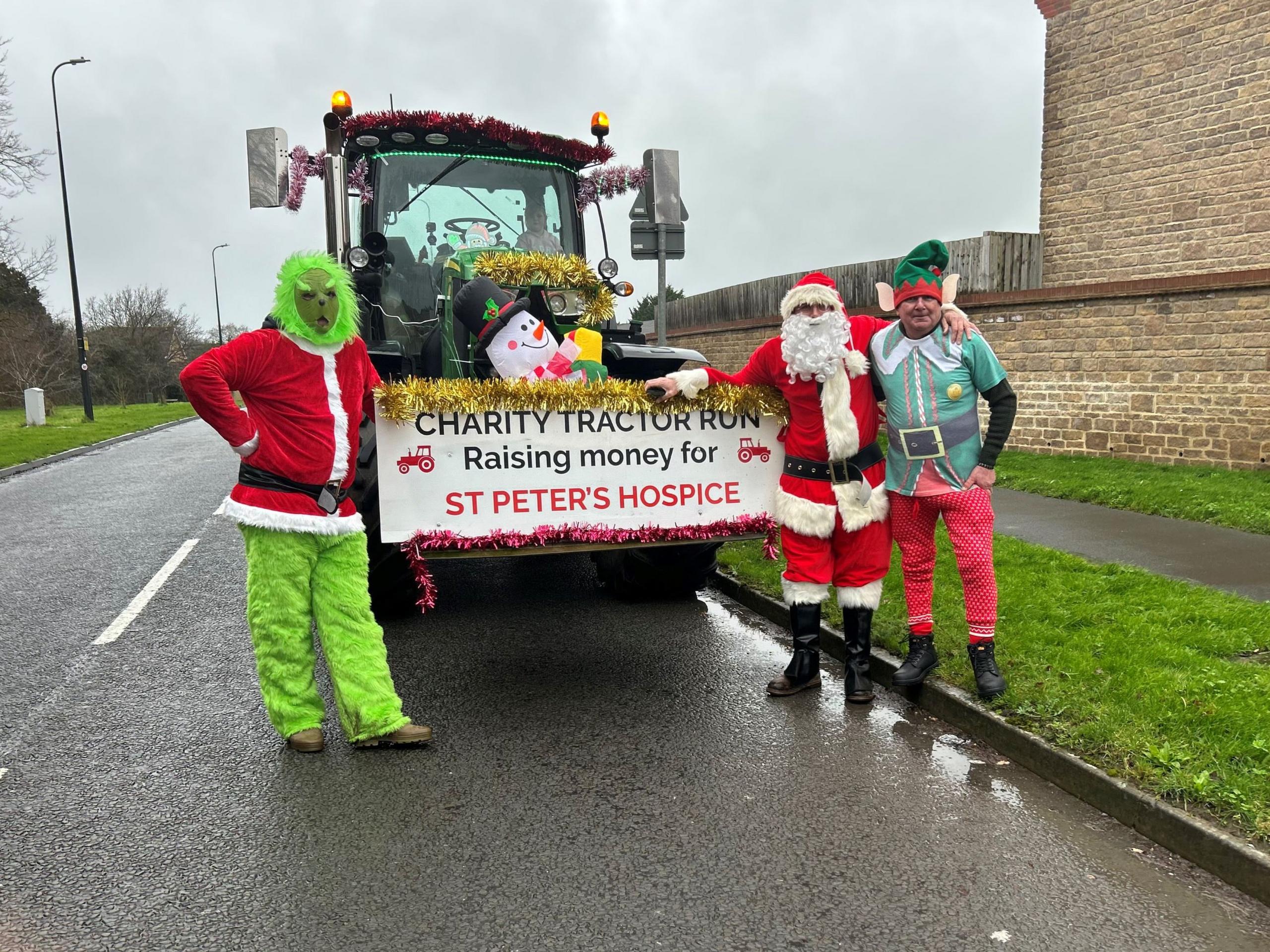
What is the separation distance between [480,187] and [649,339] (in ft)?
68.2

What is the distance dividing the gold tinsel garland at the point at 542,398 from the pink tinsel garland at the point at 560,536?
1.67ft

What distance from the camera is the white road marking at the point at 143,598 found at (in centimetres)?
593

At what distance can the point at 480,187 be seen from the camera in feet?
22.7

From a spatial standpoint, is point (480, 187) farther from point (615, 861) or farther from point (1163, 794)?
point (1163, 794)

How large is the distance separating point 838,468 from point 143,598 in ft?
16.4

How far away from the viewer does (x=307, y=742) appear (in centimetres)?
401

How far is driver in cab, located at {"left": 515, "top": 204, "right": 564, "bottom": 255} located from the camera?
6.97m

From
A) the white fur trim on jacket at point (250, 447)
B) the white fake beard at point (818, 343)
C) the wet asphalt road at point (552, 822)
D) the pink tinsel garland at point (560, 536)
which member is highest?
the white fake beard at point (818, 343)

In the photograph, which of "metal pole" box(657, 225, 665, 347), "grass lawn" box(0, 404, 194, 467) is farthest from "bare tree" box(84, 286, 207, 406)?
"metal pole" box(657, 225, 665, 347)

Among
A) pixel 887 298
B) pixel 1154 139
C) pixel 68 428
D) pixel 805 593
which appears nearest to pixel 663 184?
pixel 887 298

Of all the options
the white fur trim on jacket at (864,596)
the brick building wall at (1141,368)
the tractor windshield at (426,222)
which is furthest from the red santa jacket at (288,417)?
the brick building wall at (1141,368)

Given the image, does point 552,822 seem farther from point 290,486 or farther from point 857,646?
point 857,646

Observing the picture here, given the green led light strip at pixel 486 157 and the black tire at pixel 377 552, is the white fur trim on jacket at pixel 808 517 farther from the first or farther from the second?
the green led light strip at pixel 486 157

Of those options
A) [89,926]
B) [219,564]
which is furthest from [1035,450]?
Answer: [89,926]
